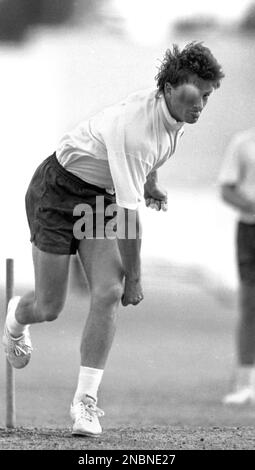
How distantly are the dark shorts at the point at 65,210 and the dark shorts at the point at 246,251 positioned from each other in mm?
1912

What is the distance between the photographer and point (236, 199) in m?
5.39

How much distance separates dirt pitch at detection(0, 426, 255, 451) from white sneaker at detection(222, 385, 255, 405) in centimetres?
131

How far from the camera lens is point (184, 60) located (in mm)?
3357

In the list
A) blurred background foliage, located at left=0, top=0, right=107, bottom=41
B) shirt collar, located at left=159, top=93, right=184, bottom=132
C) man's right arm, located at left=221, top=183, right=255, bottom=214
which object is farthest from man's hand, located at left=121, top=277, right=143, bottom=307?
blurred background foliage, located at left=0, top=0, right=107, bottom=41

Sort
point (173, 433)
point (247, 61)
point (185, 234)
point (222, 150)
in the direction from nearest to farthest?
point (173, 433) → point (247, 61) → point (222, 150) → point (185, 234)

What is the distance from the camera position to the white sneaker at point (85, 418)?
11.5 ft

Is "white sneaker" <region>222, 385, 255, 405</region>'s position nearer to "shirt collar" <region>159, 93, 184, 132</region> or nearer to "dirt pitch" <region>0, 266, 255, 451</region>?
"dirt pitch" <region>0, 266, 255, 451</region>

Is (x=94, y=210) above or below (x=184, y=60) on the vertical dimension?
below

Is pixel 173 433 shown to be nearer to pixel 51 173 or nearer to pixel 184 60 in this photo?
pixel 51 173

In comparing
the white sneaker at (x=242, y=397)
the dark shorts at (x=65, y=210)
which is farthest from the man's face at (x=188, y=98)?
the white sneaker at (x=242, y=397)

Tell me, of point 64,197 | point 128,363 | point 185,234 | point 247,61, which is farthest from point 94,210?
point 185,234

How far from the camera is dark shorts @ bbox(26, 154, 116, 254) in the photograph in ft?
11.7

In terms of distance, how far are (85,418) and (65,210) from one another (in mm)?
642
